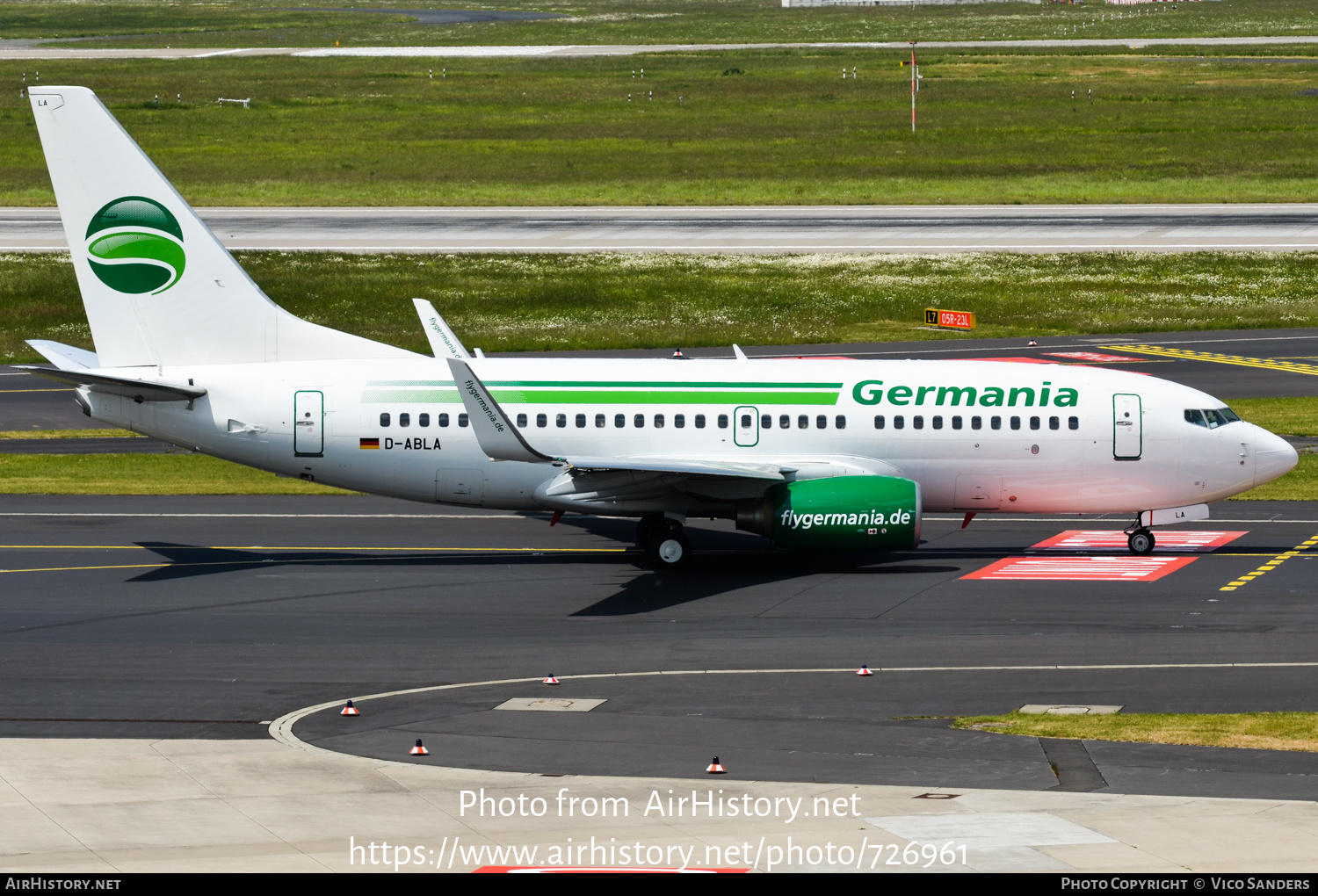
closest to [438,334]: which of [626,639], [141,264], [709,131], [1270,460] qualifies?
[141,264]

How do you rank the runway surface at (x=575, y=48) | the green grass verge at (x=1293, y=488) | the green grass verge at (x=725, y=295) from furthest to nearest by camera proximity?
the runway surface at (x=575, y=48) → the green grass verge at (x=725, y=295) → the green grass verge at (x=1293, y=488)

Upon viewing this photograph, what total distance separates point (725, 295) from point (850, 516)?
40093 millimetres

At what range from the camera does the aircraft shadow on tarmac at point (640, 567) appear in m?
34.8

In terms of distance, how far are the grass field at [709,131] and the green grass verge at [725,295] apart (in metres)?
20.4

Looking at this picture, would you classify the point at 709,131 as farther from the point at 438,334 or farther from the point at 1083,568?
the point at 1083,568

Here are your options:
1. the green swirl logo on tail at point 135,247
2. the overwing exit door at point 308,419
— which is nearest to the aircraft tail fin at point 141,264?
the green swirl logo on tail at point 135,247

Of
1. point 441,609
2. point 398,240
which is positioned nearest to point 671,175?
point 398,240

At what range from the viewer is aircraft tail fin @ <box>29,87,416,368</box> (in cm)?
3641

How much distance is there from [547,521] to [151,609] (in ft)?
38.0

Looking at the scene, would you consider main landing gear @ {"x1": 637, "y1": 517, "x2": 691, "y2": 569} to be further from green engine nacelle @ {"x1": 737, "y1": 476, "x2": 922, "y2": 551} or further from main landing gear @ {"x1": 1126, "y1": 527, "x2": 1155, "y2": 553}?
main landing gear @ {"x1": 1126, "y1": 527, "x2": 1155, "y2": 553}

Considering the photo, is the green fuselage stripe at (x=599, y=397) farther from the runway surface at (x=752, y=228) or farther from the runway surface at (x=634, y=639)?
the runway surface at (x=752, y=228)

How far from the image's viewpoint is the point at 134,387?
35.8 metres

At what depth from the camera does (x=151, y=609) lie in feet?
108

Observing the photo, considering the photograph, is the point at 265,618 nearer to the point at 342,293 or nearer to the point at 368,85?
the point at 342,293
